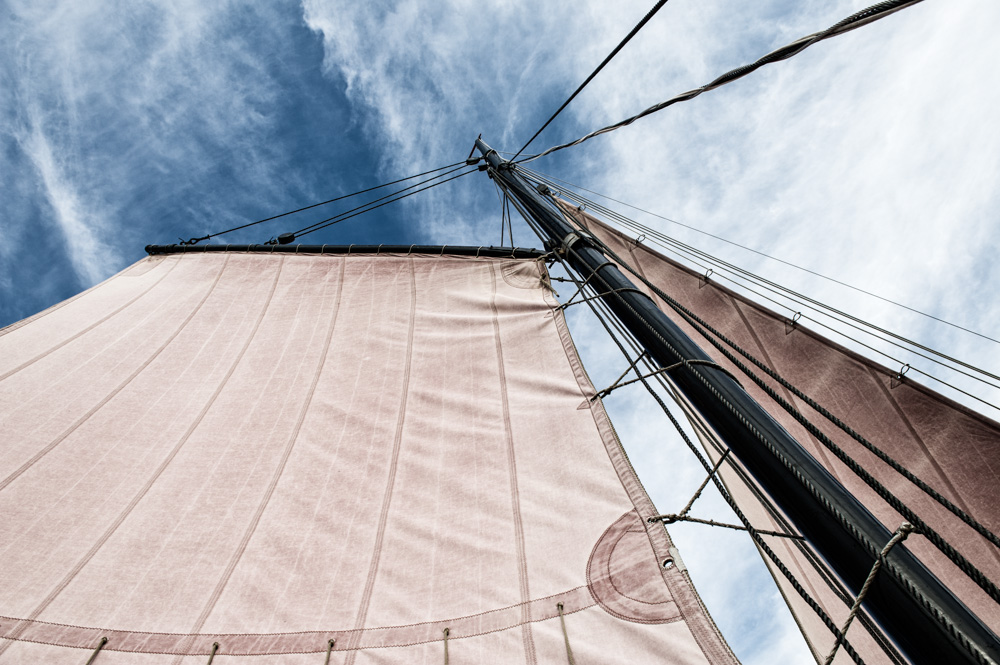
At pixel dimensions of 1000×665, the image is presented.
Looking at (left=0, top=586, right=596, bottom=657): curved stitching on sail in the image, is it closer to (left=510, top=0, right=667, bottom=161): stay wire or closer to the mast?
the mast

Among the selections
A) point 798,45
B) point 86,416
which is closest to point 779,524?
point 798,45

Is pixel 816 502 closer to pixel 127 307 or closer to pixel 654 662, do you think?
pixel 654 662

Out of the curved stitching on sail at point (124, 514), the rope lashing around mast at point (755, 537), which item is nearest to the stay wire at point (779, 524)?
the rope lashing around mast at point (755, 537)

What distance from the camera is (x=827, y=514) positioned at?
6.11ft

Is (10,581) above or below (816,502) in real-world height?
above

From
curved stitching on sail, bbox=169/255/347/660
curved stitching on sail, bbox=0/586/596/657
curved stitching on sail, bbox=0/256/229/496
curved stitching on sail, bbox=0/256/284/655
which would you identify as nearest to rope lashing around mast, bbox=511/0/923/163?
curved stitching on sail, bbox=0/586/596/657

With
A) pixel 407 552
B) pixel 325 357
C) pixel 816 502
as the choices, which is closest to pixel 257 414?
pixel 325 357

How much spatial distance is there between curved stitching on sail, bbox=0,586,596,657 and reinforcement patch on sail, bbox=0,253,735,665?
0.04 ft

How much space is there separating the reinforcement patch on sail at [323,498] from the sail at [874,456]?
117cm

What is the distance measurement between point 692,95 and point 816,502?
285 cm

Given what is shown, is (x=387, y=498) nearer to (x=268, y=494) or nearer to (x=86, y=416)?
(x=268, y=494)

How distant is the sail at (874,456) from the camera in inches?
128

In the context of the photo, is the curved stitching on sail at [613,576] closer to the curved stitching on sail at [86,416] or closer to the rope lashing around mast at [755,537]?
the rope lashing around mast at [755,537]

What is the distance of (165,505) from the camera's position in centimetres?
370
